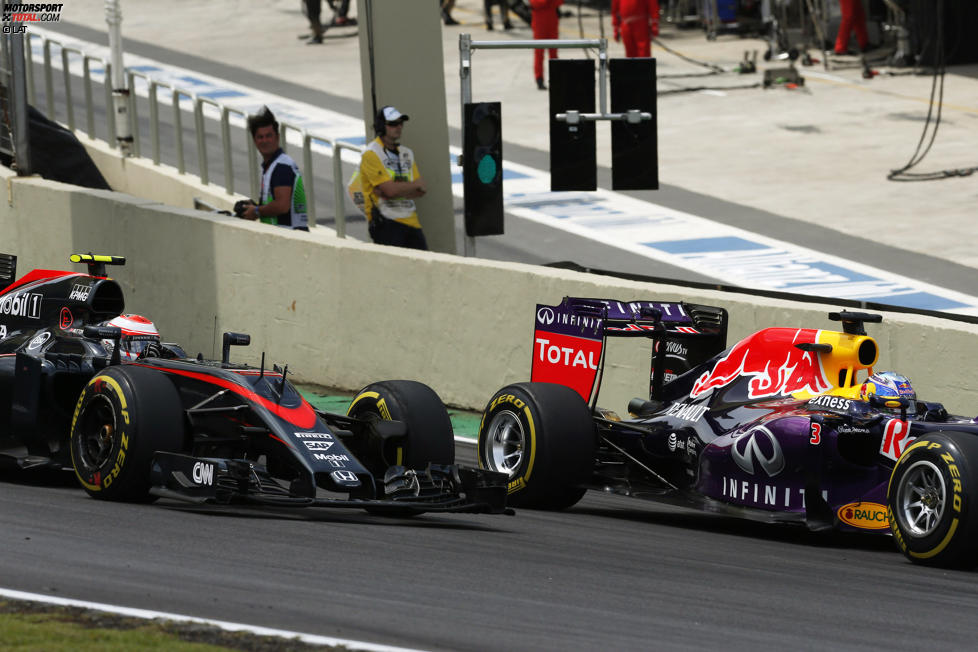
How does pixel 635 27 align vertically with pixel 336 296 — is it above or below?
above

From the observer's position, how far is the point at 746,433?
29.4 feet

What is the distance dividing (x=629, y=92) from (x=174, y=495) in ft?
25.6

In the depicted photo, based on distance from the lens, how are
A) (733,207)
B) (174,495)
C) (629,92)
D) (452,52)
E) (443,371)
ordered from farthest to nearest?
(452,52), (733,207), (629,92), (443,371), (174,495)

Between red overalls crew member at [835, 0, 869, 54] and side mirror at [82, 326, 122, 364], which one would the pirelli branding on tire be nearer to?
side mirror at [82, 326, 122, 364]

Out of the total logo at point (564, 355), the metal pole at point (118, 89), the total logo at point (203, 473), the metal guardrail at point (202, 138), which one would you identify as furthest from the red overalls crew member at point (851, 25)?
the total logo at point (203, 473)

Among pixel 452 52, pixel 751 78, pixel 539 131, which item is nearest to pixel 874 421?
pixel 539 131

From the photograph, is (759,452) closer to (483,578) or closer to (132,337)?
(483,578)

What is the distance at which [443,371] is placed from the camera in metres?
13.4

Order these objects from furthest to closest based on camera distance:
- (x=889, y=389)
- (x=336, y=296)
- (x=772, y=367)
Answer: (x=336, y=296)
(x=772, y=367)
(x=889, y=389)

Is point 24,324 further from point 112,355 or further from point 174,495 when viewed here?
point 174,495

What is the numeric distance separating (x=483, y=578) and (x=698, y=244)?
41.7 feet

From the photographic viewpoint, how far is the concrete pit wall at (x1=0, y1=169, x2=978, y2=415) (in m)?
12.6

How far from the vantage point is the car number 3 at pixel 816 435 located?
856 centimetres

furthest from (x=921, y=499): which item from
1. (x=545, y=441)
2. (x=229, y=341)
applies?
(x=229, y=341)
